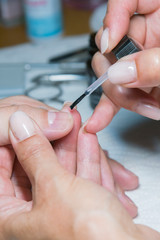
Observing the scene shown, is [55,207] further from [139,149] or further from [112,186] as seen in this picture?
[139,149]

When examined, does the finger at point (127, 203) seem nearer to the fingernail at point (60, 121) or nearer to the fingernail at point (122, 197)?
the fingernail at point (122, 197)

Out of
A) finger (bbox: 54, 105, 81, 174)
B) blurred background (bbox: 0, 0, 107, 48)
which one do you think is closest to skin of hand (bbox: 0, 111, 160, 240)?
finger (bbox: 54, 105, 81, 174)

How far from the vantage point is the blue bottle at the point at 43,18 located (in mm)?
991

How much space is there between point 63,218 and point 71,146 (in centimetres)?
19

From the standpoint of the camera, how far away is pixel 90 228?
357mm

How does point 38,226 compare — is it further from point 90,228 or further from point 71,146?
point 71,146

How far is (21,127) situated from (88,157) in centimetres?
12

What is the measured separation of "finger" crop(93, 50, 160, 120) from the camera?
1.90 feet

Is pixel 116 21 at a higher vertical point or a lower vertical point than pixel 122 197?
higher

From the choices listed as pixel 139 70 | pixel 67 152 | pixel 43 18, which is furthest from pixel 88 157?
pixel 43 18

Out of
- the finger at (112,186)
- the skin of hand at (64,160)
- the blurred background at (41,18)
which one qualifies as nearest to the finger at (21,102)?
the skin of hand at (64,160)

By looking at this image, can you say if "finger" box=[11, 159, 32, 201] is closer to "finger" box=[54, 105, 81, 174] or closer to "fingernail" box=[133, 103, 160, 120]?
"finger" box=[54, 105, 81, 174]

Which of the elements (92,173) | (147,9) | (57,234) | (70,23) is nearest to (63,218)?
Answer: (57,234)

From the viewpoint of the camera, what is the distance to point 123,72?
1.55 ft
